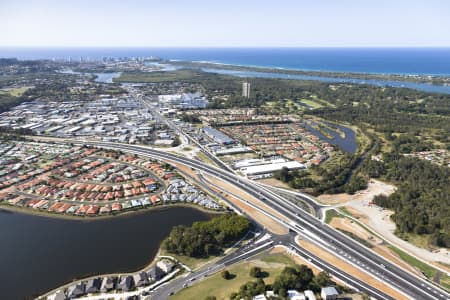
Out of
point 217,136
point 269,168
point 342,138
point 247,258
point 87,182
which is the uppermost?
point 217,136

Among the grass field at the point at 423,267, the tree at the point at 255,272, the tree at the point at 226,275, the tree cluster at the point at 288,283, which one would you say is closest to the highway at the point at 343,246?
the grass field at the point at 423,267

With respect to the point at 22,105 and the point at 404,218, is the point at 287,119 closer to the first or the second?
the point at 404,218

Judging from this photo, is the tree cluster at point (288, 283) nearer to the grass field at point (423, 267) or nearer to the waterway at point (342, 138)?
the grass field at point (423, 267)

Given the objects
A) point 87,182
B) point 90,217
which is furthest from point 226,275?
point 87,182

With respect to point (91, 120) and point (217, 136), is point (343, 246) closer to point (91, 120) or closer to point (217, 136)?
point (217, 136)

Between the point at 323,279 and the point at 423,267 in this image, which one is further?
the point at 423,267

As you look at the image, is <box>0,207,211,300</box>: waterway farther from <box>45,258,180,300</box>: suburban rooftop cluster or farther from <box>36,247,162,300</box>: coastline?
<box>45,258,180,300</box>: suburban rooftop cluster
